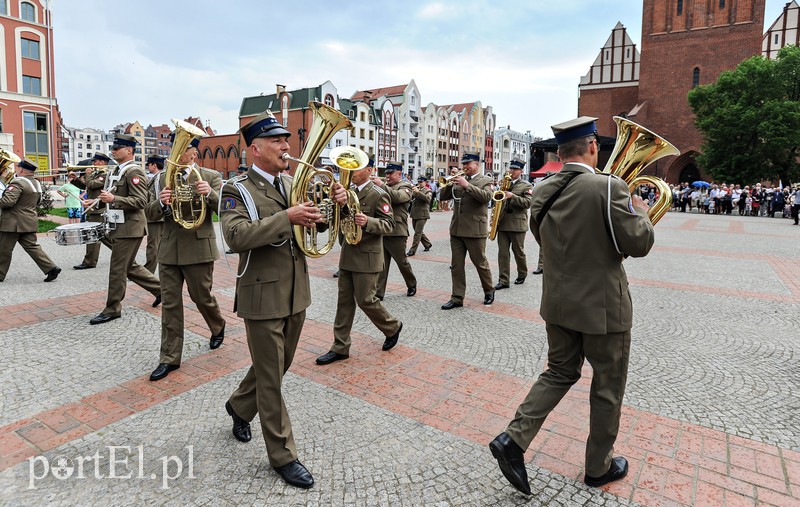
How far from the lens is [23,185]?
27.6 ft

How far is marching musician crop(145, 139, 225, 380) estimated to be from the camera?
4750 millimetres

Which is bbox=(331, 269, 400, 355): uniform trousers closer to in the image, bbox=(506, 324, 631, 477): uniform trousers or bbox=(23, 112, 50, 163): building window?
bbox=(506, 324, 631, 477): uniform trousers

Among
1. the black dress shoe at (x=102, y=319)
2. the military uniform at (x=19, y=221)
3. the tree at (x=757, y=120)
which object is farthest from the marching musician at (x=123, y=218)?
the tree at (x=757, y=120)

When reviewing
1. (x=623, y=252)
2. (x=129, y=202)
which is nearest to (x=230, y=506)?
(x=623, y=252)

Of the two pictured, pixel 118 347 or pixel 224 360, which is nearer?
pixel 224 360

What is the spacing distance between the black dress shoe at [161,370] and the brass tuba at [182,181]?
4.31 feet

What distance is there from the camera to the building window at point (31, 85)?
40.0m

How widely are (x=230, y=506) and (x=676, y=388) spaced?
382 centimetres

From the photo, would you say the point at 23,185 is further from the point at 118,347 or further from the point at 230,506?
the point at 230,506

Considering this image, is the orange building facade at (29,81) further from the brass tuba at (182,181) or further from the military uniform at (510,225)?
the brass tuba at (182,181)

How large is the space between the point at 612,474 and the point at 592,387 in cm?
59

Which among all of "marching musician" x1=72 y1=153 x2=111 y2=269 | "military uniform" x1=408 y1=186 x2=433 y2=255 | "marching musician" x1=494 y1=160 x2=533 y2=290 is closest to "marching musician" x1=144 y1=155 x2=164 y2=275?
"marching musician" x1=72 y1=153 x2=111 y2=269

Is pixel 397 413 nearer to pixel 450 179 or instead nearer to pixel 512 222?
pixel 450 179

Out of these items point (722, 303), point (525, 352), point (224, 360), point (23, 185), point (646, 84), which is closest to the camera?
point (224, 360)
